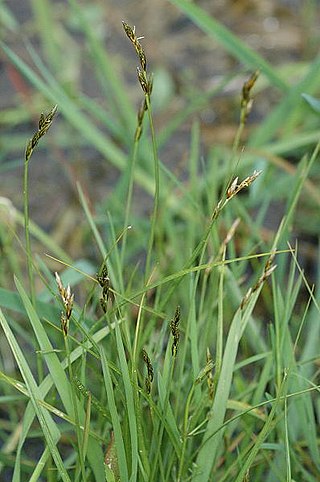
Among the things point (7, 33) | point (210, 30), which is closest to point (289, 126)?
point (210, 30)

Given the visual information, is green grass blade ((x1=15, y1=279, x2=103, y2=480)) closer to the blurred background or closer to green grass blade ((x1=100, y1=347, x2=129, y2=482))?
green grass blade ((x1=100, y1=347, x2=129, y2=482))

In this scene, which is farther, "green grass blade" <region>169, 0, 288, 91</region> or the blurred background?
the blurred background

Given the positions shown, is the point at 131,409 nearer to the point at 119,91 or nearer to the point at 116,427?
the point at 116,427

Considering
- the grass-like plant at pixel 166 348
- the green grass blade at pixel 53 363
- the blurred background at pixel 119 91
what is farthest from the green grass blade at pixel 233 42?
the green grass blade at pixel 53 363

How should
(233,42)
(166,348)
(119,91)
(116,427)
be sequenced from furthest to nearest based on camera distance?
(119,91)
(233,42)
(166,348)
(116,427)

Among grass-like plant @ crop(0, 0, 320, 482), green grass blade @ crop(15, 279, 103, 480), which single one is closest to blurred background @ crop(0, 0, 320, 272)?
grass-like plant @ crop(0, 0, 320, 482)

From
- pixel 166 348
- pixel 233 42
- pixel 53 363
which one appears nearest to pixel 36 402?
pixel 53 363

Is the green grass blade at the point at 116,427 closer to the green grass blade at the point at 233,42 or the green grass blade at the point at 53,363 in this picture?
the green grass blade at the point at 53,363

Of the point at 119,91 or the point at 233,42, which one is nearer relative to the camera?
the point at 233,42

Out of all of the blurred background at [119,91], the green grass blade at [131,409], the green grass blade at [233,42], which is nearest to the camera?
the green grass blade at [131,409]

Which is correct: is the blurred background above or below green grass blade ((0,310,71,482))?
below
